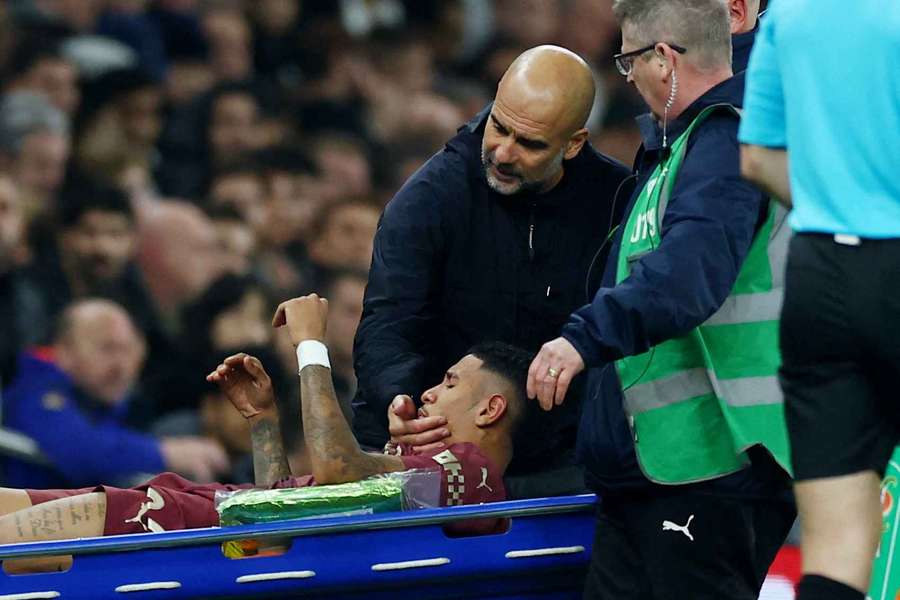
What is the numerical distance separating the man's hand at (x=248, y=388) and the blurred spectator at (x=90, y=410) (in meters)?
1.63

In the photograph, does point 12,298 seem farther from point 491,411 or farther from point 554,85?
point 554,85

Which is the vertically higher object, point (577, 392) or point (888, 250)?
point (577, 392)

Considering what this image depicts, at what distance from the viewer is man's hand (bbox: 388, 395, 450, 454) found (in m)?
4.47

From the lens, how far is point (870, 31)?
3137mm

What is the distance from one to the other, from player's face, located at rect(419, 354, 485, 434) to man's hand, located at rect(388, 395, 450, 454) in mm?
46

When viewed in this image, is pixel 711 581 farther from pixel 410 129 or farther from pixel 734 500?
pixel 410 129

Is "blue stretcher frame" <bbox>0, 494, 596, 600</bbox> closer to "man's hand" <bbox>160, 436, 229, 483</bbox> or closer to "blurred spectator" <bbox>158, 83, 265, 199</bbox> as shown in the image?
"man's hand" <bbox>160, 436, 229, 483</bbox>

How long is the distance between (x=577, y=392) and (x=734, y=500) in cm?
94

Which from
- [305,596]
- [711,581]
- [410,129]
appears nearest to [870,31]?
[711,581]

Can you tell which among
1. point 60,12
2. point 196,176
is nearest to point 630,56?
point 196,176

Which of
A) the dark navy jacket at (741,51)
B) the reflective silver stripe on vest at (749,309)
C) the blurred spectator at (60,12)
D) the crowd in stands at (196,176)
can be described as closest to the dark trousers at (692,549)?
the reflective silver stripe on vest at (749,309)

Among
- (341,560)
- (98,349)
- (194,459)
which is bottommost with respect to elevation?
(341,560)

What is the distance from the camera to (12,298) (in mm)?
6578

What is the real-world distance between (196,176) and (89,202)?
0.92 meters
